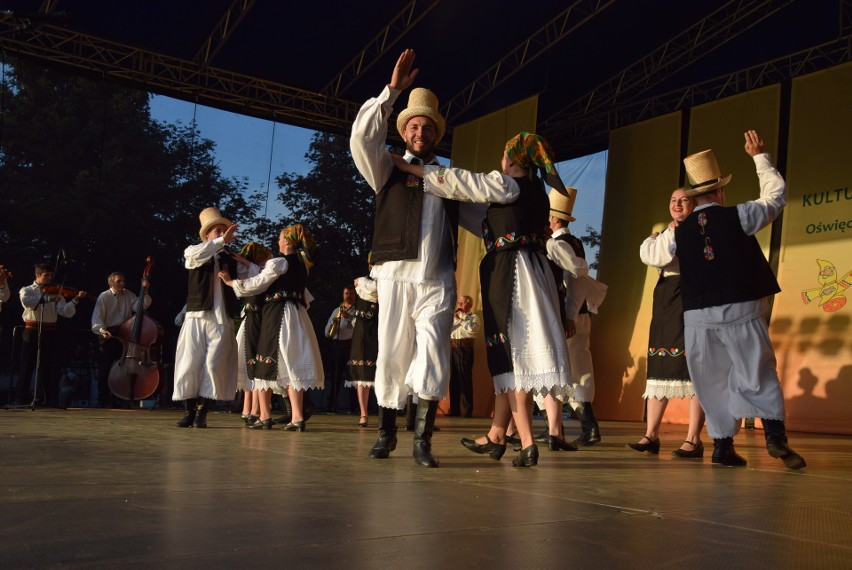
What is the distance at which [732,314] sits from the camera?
392 cm

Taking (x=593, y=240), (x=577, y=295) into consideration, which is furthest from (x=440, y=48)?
(x=577, y=295)

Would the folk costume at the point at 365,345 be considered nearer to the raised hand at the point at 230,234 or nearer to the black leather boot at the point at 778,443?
the raised hand at the point at 230,234

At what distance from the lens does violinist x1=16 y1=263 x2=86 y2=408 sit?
28.2 feet

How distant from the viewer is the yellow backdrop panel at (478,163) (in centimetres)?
1083

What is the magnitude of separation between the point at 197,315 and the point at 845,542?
180 inches

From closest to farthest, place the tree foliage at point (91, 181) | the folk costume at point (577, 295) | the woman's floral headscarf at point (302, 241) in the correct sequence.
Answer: the folk costume at point (577, 295), the woman's floral headscarf at point (302, 241), the tree foliage at point (91, 181)

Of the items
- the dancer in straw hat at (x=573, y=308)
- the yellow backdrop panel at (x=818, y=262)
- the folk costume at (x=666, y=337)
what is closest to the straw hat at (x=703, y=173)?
the folk costume at (x=666, y=337)

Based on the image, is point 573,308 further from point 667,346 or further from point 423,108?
point 423,108

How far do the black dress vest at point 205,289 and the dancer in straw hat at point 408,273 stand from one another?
236 centimetres

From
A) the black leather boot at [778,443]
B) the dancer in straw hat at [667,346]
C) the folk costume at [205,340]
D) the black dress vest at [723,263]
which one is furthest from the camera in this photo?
the folk costume at [205,340]

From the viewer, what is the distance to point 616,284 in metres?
11.0

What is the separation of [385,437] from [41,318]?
19.8 ft

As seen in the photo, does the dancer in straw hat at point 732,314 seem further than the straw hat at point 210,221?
No

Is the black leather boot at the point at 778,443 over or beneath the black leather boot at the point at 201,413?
over
